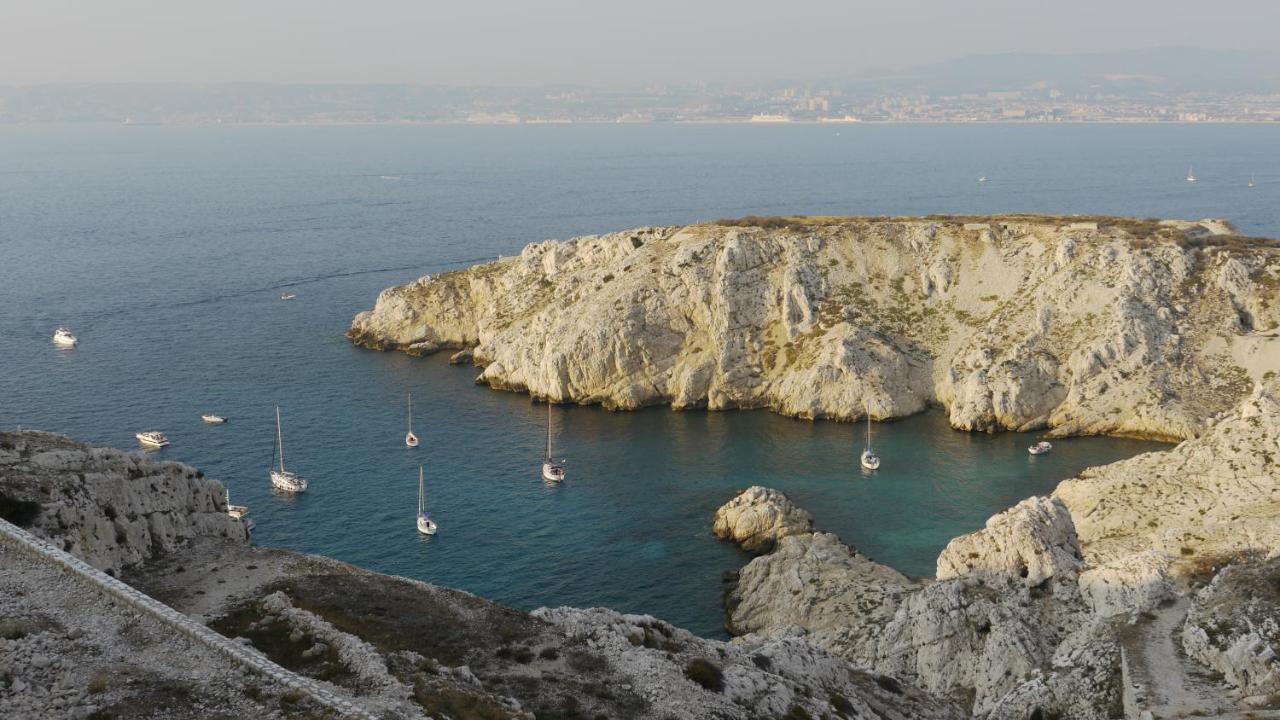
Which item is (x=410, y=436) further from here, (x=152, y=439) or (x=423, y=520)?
(x=152, y=439)

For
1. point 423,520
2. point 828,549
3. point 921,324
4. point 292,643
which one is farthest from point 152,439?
point 921,324

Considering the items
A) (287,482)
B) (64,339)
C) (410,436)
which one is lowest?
(287,482)

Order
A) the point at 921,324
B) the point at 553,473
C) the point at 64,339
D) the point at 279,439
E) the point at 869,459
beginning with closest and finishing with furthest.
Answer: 1. the point at 553,473
2. the point at 279,439
3. the point at 869,459
4. the point at 921,324
5. the point at 64,339

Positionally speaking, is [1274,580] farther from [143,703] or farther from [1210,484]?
[143,703]

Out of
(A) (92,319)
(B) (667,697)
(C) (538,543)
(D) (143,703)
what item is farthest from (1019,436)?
(A) (92,319)

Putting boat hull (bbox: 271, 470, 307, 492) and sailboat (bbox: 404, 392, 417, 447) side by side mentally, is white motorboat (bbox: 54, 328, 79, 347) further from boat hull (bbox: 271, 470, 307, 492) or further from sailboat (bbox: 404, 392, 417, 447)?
boat hull (bbox: 271, 470, 307, 492)

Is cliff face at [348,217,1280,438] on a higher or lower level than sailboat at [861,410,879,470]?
higher

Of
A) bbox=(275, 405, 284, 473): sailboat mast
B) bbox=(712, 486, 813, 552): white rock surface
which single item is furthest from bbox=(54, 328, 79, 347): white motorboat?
bbox=(712, 486, 813, 552): white rock surface
